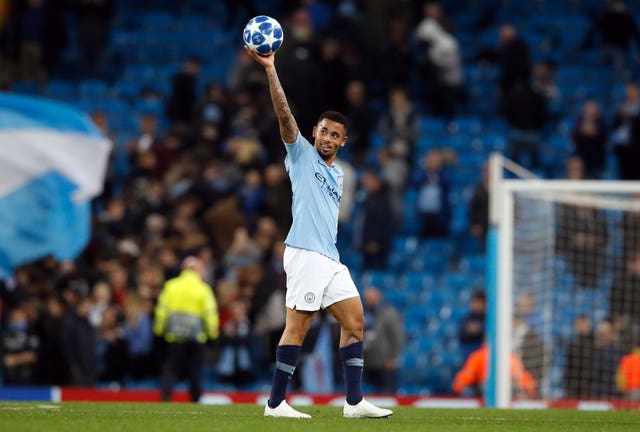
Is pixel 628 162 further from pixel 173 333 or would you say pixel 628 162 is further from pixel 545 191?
pixel 173 333

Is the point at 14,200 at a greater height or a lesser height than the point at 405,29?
lesser

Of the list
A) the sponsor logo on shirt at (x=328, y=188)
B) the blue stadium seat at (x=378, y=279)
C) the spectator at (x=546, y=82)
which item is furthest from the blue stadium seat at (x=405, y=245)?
the sponsor logo on shirt at (x=328, y=188)

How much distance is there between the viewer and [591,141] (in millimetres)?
23281

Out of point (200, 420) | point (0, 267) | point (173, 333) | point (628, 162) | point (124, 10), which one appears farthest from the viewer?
point (124, 10)

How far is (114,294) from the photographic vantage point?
20.9 metres

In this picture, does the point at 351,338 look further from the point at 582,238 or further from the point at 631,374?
the point at 582,238

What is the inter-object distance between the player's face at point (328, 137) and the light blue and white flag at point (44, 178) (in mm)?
9313

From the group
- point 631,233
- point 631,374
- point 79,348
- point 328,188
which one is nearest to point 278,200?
point 79,348

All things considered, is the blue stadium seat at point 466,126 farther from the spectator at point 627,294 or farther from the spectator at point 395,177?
the spectator at point 627,294

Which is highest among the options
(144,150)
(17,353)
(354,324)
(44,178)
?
(144,150)

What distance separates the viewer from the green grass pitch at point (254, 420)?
953 centimetres

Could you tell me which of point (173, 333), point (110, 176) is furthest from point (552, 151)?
point (173, 333)

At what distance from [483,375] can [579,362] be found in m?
1.44

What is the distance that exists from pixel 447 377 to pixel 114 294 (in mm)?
4914
